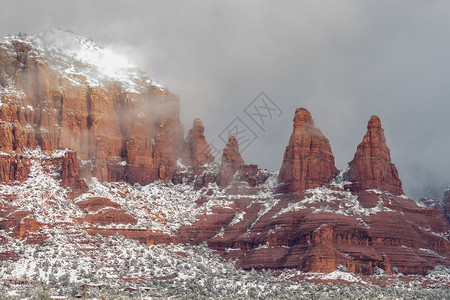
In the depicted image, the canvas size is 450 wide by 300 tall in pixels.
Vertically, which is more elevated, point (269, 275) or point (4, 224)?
point (4, 224)

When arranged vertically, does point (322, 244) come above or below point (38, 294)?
above

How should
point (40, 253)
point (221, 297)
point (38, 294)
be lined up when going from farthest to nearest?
point (40, 253)
point (221, 297)
point (38, 294)

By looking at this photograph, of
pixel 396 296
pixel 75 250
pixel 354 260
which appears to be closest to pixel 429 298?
pixel 396 296

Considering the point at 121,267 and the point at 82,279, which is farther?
the point at 121,267

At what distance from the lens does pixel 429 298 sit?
181m

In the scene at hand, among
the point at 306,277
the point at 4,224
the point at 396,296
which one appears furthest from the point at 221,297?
the point at 4,224

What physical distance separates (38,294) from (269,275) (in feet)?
209

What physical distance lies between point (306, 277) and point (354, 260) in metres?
14.8

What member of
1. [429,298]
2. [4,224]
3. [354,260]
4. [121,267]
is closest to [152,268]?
[121,267]

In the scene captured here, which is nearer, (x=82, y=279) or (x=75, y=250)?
(x=82, y=279)

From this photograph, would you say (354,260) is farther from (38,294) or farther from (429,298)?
(38,294)

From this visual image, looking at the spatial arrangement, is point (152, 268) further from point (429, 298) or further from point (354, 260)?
point (429, 298)

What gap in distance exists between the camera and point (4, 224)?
646 ft

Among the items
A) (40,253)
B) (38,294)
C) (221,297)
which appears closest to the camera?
(38,294)
